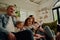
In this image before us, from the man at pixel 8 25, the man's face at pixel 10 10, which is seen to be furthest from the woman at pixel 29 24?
the man's face at pixel 10 10

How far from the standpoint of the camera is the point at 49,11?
2.54 m

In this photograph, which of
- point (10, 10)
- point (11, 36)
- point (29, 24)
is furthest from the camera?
point (29, 24)

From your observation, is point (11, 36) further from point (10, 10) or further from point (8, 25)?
point (10, 10)

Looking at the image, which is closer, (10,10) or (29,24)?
(10,10)

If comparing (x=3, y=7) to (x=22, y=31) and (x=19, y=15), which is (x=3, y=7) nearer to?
(x=19, y=15)

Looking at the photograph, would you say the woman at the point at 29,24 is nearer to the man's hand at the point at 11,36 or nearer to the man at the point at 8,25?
the man at the point at 8,25

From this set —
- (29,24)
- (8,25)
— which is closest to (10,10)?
(8,25)

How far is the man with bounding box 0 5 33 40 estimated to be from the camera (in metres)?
1.72

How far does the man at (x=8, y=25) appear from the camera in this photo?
1.72m

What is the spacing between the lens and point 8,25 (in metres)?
1.84

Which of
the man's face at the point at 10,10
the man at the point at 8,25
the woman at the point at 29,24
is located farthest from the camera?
the woman at the point at 29,24

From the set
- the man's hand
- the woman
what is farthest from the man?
the woman

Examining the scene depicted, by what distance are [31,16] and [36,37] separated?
1.18 feet

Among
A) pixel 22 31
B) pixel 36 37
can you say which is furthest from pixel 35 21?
pixel 22 31
